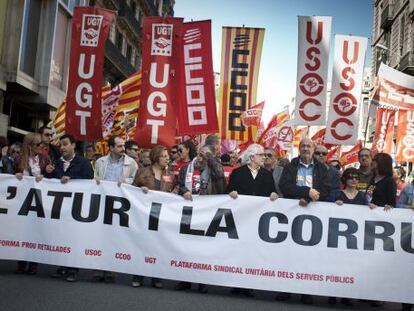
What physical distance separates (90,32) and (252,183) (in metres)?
4.04

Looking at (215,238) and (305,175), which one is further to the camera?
(305,175)

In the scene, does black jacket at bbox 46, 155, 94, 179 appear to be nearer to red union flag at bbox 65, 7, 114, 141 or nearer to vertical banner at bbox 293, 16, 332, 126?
red union flag at bbox 65, 7, 114, 141

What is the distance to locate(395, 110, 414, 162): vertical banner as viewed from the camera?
14.5 metres

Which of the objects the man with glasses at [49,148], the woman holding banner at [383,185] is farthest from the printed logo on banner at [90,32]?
the woman holding banner at [383,185]

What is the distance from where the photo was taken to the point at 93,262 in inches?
287

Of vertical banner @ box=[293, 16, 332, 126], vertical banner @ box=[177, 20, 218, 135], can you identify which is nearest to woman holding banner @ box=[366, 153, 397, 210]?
vertical banner @ box=[177, 20, 218, 135]

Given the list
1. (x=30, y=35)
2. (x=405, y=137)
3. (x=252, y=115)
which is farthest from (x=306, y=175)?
(x=30, y=35)

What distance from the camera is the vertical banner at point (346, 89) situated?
38.1ft

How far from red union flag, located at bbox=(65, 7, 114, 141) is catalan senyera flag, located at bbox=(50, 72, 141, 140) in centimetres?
384

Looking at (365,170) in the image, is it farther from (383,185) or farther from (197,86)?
(197,86)

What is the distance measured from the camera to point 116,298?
6.23 m

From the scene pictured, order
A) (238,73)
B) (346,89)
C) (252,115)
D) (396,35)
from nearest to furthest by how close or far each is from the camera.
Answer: (346,89) < (238,73) < (252,115) < (396,35)

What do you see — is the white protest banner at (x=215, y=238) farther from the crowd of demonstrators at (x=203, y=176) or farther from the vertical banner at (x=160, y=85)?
the vertical banner at (x=160, y=85)

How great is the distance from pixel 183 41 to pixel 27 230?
168 inches
